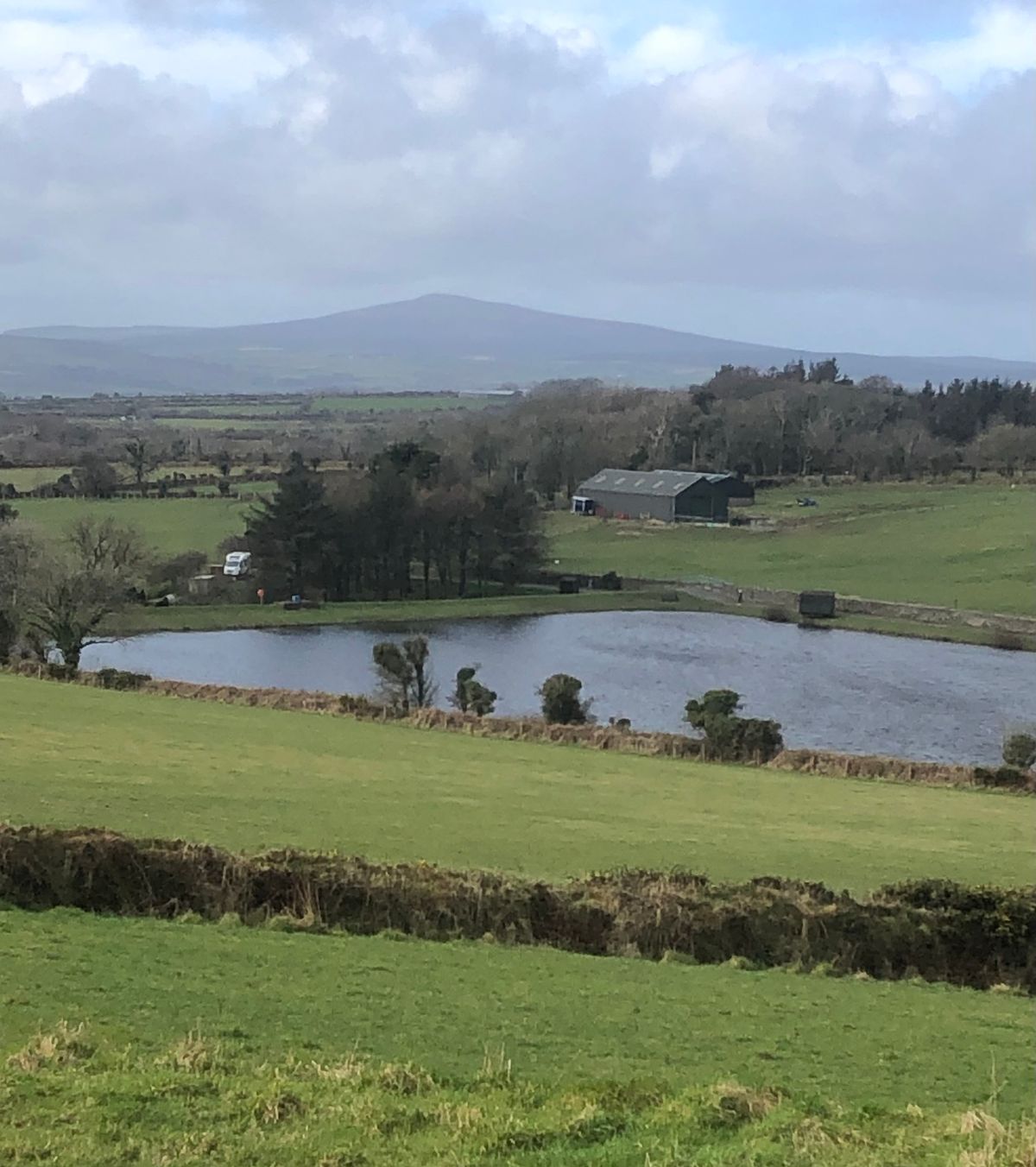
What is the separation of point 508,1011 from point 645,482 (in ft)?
276

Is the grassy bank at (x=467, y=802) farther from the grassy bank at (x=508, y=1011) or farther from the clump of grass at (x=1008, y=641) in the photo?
the clump of grass at (x=1008, y=641)

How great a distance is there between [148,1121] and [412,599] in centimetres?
6155

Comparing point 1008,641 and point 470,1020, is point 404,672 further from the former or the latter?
point 1008,641

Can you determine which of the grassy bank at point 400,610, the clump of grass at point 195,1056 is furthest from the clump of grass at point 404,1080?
the grassy bank at point 400,610

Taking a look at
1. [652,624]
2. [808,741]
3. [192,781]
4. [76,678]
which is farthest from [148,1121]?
[652,624]

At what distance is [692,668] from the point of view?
49.6 meters

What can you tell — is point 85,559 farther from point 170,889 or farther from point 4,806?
point 170,889

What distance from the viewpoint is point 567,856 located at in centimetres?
1566

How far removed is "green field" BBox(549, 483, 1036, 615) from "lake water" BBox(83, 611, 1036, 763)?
8.81 meters

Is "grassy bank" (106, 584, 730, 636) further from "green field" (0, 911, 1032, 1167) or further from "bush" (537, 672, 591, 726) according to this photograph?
"green field" (0, 911, 1032, 1167)

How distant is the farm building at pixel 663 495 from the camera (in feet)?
292

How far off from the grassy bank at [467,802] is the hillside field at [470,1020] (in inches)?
3.4

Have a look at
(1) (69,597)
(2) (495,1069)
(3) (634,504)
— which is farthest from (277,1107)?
(3) (634,504)

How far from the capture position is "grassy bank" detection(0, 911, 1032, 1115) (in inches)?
349
